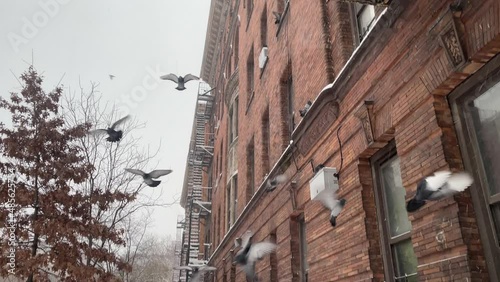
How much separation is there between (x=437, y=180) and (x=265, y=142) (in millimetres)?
9097

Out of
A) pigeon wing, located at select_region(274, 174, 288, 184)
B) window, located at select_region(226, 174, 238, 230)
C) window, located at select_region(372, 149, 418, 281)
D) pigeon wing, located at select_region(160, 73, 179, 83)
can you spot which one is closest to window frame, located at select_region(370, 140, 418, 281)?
window, located at select_region(372, 149, 418, 281)

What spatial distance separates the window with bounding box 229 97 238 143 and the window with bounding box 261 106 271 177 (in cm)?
663

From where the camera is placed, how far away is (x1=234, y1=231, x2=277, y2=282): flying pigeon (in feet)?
32.9

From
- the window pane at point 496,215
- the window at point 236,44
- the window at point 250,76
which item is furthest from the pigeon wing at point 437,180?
the window at point 236,44

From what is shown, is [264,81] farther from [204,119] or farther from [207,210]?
[204,119]

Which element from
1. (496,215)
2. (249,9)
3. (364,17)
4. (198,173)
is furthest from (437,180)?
(198,173)

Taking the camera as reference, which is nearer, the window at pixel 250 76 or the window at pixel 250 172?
the window at pixel 250 172

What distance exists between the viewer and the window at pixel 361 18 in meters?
7.22

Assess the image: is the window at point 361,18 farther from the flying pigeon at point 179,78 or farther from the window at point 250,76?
the window at point 250,76

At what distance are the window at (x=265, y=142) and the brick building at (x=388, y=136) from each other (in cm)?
159

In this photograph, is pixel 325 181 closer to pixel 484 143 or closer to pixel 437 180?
pixel 437 180

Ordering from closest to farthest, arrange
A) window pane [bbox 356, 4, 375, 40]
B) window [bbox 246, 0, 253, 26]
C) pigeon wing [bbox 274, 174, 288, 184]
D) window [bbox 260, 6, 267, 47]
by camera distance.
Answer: window pane [bbox 356, 4, 375, 40], pigeon wing [bbox 274, 174, 288, 184], window [bbox 260, 6, 267, 47], window [bbox 246, 0, 253, 26]

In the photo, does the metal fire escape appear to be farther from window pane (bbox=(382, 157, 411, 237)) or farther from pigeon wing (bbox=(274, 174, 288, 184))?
window pane (bbox=(382, 157, 411, 237))

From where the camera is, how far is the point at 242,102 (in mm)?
17656
